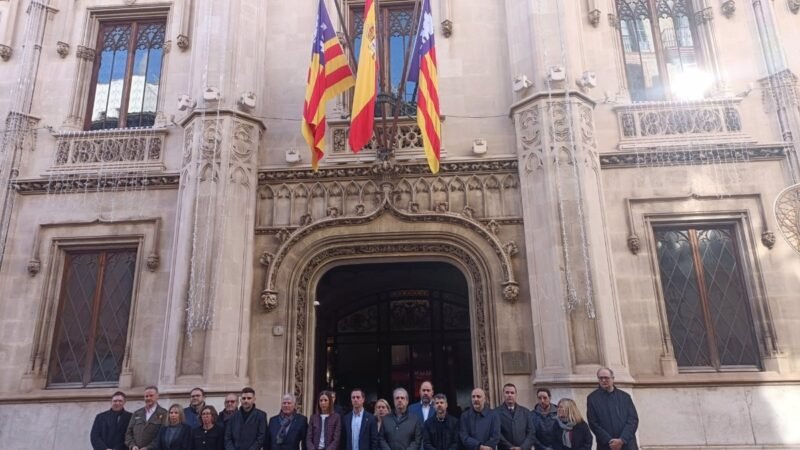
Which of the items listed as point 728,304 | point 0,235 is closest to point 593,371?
point 728,304

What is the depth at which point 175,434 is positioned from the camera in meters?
7.64

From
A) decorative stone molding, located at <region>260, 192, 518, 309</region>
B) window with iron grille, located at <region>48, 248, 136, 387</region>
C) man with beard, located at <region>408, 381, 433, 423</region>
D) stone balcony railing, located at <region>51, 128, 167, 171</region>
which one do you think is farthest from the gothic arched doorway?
man with beard, located at <region>408, 381, 433, 423</region>

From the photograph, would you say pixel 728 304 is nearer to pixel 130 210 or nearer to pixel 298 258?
pixel 298 258

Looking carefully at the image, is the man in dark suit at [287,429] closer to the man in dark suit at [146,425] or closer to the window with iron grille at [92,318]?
the man in dark suit at [146,425]

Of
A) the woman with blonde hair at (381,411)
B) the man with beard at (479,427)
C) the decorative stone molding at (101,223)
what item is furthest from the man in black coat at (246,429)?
the decorative stone molding at (101,223)

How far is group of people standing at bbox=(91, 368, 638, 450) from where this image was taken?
7.36 meters

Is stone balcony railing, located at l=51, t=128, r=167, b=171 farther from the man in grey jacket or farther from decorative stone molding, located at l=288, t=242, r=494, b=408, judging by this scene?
the man in grey jacket

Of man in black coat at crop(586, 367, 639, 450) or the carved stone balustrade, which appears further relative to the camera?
the carved stone balustrade

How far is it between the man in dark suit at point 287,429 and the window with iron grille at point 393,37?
6.47 m

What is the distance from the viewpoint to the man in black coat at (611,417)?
24.4ft

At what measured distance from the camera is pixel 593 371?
9359 mm

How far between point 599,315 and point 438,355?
5683 millimetres

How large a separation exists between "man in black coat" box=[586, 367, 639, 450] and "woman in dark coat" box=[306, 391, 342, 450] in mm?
3244

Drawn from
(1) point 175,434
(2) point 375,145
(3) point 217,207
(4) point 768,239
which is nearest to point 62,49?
(3) point 217,207
